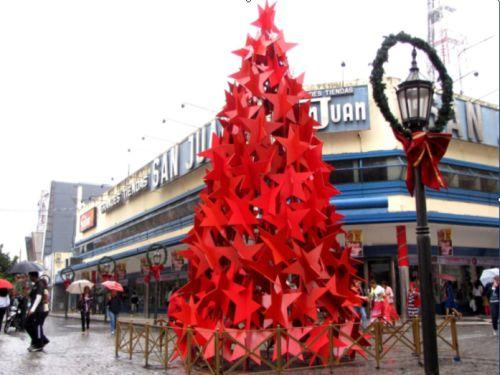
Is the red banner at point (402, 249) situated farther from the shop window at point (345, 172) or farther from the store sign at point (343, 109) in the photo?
the store sign at point (343, 109)

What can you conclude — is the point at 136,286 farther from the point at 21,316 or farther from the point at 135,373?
the point at 135,373

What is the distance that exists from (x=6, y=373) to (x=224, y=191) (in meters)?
5.24

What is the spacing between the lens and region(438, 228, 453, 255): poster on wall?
23269 mm

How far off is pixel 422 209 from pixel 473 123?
20.1 metres

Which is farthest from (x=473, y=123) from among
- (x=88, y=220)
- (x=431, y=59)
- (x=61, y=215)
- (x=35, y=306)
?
(x=61, y=215)

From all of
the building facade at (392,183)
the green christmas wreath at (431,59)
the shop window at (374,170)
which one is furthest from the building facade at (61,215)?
the green christmas wreath at (431,59)

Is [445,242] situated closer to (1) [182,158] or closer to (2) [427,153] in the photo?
(1) [182,158]

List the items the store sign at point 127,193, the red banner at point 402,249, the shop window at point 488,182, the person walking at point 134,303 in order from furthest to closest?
the person walking at point 134,303, the store sign at point 127,193, the shop window at point 488,182, the red banner at point 402,249

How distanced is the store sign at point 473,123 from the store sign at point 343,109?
11.7 feet

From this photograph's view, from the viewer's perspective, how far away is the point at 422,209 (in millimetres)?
7055

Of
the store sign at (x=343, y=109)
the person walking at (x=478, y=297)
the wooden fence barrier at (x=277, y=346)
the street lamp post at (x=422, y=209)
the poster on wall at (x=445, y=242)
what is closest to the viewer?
the street lamp post at (x=422, y=209)

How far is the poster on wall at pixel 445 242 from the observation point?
2327 centimetres

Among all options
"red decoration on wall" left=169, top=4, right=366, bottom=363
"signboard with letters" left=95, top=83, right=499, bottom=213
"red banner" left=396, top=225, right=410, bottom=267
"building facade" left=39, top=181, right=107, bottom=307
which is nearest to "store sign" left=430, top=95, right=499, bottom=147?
"signboard with letters" left=95, top=83, right=499, bottom=213

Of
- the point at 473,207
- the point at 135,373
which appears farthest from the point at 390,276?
the point at 135,373
